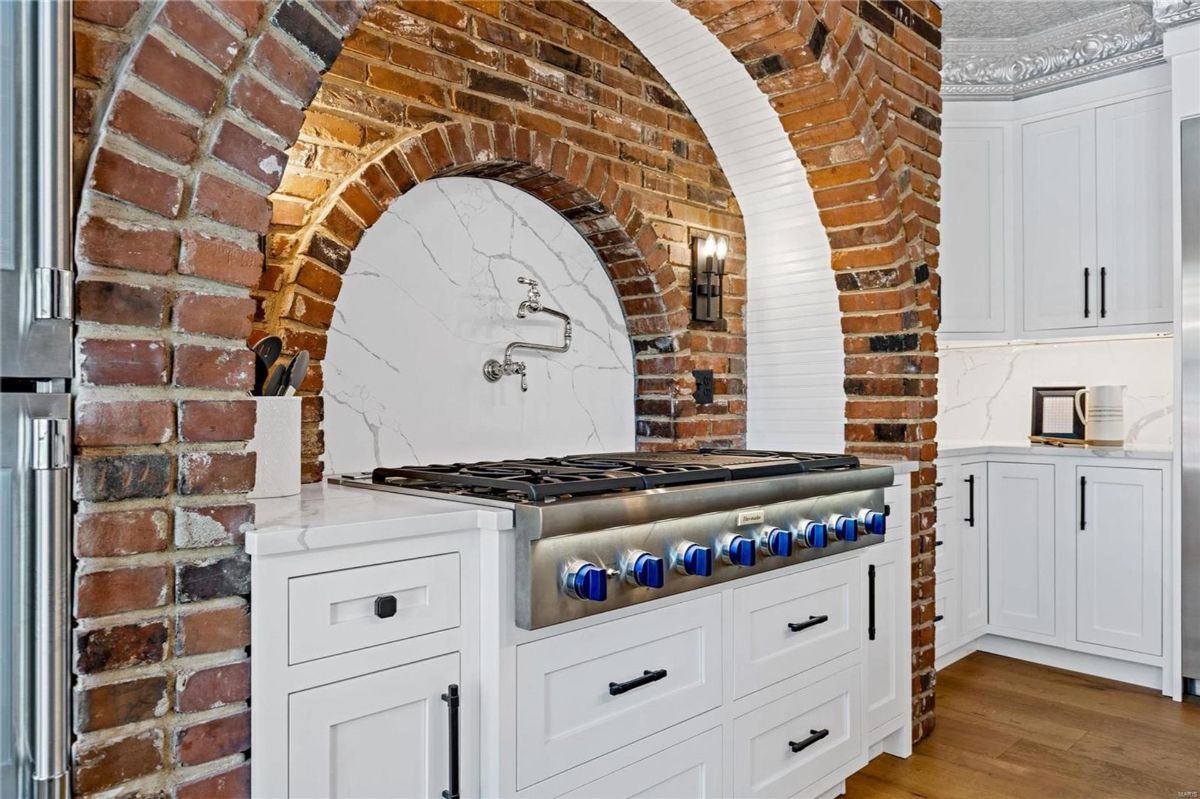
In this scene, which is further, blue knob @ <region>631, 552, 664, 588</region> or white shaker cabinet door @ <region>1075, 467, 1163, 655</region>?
white shaker cabinet door @ <region>1075, 467, 1163, 655</region>

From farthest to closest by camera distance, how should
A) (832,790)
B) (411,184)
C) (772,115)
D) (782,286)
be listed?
(782,286), (772,115), (832,790), (411,184)

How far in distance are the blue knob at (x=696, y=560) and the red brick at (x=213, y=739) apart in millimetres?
894

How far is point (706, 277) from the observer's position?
3.01 m

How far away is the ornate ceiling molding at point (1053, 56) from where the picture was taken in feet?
11.6

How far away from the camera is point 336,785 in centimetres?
133

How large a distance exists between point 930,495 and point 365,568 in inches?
86.8

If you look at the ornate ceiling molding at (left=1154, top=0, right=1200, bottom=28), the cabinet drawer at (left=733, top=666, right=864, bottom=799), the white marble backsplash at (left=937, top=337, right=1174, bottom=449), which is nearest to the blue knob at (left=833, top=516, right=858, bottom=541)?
the cabinet drawer at (left=733, top=666, right=864, bottom=799)

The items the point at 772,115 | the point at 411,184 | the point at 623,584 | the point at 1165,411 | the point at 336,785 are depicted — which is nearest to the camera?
the point at 336,785

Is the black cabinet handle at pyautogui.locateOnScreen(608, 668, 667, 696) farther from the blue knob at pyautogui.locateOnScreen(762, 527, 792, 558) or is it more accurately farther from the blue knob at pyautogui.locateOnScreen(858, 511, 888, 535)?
the blue knob at pyautogui.locateOnScreen(858, 511, 888, 535)

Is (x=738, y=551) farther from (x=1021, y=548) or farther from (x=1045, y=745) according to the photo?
(x=1021, y=548)

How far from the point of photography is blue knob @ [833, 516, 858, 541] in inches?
87.0

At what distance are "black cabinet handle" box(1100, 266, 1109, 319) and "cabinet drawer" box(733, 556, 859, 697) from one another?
6.99 ft

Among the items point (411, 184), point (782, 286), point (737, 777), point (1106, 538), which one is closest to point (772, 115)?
point (782, 286)

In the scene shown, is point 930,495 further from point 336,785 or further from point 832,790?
point 336,785
